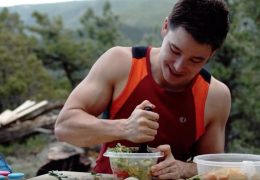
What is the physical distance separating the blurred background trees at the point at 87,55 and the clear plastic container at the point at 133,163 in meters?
5.05

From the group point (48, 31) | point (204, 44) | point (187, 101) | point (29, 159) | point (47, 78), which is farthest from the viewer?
point (48, 31)

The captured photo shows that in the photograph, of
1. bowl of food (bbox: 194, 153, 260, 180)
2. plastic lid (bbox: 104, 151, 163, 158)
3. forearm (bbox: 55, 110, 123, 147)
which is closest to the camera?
bowl of food (bbox: 194, 153, 260, 180)

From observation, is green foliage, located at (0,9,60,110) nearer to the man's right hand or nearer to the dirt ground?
the dirt ground

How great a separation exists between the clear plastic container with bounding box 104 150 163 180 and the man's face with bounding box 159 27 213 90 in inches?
13.5

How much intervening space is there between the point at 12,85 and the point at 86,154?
1.60 meters

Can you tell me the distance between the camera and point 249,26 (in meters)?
6.54

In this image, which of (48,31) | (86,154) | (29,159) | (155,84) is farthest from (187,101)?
(48,31)

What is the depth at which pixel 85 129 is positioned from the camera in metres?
1.67

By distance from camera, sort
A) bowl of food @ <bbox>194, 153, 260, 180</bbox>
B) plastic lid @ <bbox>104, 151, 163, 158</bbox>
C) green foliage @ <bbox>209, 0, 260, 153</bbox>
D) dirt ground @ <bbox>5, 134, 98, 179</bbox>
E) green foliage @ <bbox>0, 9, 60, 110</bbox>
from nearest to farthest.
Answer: bowl of food @ <bbox>194, 153, 260, 180</bbox> → plastic lid @ <bbox>104, 151, 163, 158</bbox> → dirt ground @ <bbox>5, 134, 98, 179</bbox> → green foliage @ <bbox>209, 0, 260, 153</bbox> → green foliage @ <bbox>0, 9, 60, 110</bbox>

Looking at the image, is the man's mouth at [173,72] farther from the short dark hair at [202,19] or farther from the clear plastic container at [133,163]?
the clear plastic container at [133,163]

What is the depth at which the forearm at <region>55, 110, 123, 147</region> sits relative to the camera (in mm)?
1596

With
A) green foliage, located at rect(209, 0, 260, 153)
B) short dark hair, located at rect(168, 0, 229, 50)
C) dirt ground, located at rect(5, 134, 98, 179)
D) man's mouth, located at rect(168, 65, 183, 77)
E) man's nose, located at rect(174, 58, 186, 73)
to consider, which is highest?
short dark hair, located at rect(168, 0, 229, 50)

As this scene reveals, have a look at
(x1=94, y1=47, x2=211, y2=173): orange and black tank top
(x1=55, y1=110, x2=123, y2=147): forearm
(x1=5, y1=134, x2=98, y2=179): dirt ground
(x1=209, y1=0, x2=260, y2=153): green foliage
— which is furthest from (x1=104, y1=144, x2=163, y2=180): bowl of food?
(x1=209, y1=0, x2=260, y2=153): green foliage

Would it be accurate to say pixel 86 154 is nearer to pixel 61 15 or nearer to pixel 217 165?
pixel 61 15
